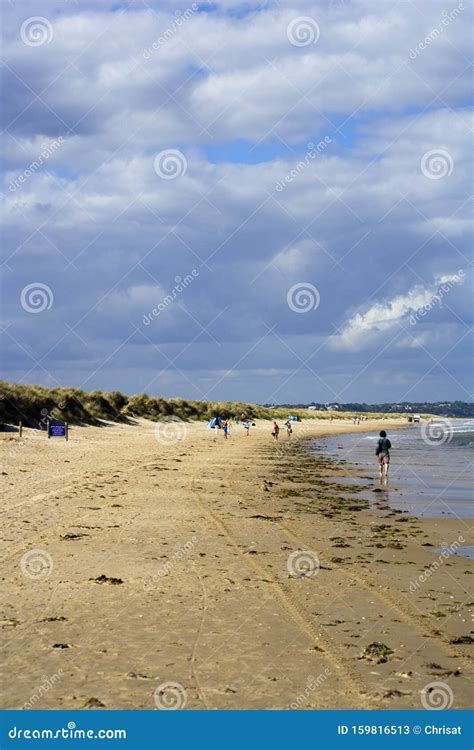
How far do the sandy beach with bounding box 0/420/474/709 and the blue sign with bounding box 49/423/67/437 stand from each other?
18.7 metres

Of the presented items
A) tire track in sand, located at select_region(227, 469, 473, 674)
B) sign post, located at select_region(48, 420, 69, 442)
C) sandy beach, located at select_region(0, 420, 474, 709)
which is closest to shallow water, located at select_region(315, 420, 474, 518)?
sandy beach, located at select_region(0, 420, 474, 709)

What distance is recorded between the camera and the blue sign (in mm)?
38209

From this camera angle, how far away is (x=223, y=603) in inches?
379

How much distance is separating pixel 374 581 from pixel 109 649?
15.7 feet

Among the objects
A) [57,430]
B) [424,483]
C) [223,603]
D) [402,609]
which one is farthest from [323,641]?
[57,430]

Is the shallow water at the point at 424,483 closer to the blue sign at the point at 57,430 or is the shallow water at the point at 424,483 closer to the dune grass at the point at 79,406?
the blue sign at the point at 57,430

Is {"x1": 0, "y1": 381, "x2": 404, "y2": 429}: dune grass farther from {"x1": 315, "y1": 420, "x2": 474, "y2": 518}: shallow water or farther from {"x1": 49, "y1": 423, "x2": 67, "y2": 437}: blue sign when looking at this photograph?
{"x1": 315, "y1": 420, "x2": 474, "y2": 518}: shallow water

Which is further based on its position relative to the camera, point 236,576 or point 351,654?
point 236,576

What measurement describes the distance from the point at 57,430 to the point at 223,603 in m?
30.2

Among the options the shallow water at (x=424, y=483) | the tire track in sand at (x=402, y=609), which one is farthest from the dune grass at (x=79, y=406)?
A: the tire track in sand at (x=402, y=609)
